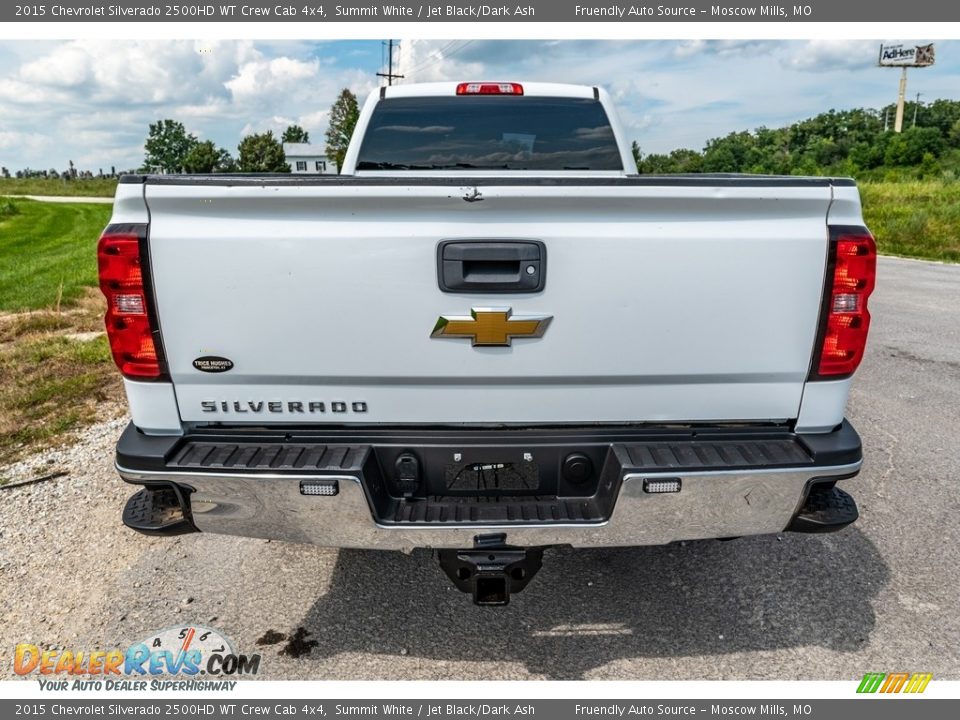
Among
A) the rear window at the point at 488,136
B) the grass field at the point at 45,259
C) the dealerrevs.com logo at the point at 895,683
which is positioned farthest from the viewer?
the grass field at the point at 45,259

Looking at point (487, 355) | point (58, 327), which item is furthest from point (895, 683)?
point (58, 327)

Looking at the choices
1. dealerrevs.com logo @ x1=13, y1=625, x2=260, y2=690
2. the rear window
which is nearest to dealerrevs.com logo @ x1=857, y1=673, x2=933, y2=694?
dealerrevs.com logo @ x1=13, y1=625, x2=260, y2=690

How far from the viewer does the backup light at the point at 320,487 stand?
224 centimetres

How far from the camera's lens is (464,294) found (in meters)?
2.28

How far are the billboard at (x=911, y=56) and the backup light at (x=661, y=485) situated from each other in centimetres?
9105

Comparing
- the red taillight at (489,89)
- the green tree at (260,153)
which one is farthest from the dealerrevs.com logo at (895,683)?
the green tree at (260,153)

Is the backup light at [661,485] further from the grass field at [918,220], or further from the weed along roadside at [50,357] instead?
the grass field at [918,220]

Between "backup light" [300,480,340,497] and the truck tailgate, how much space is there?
0.29m

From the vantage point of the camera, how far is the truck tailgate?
224 cm

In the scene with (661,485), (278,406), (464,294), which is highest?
(464,294)

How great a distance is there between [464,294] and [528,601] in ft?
5.17

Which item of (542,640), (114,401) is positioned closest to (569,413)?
(542,640)

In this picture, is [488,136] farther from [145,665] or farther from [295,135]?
[295,135]
